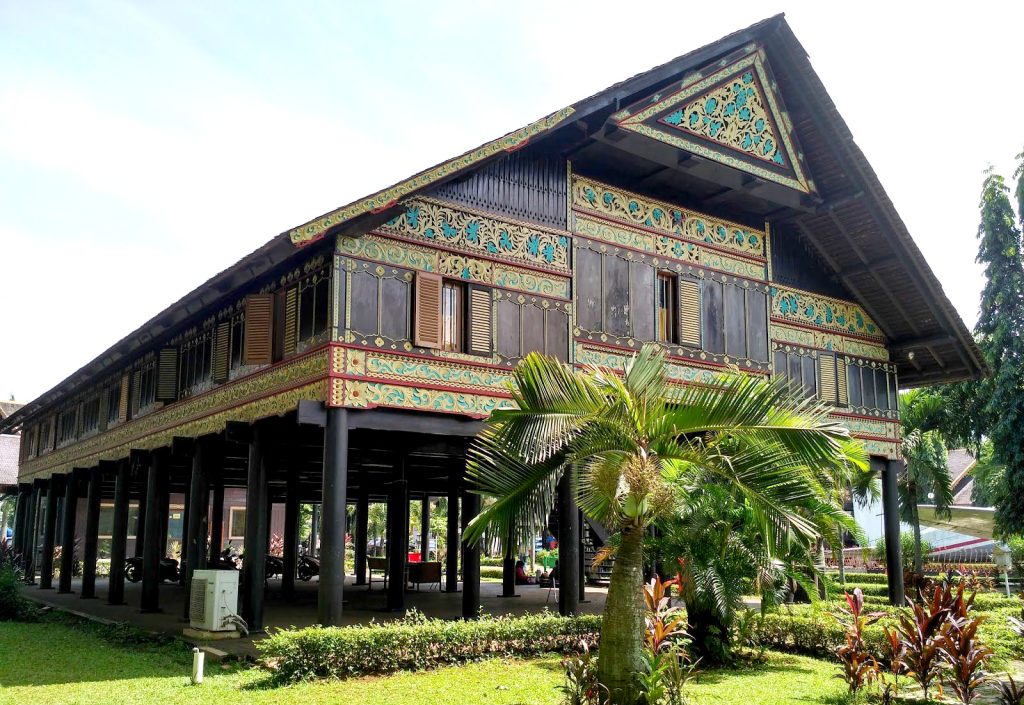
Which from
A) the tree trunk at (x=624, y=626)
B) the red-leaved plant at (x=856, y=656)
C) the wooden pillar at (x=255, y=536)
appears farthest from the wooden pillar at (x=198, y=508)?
the red-leaved plant at (x=856, y=656)

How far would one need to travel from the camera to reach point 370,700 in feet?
29.8

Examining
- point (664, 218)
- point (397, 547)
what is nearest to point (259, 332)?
point (397, 547)

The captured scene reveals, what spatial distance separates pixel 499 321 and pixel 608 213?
2.88 metres

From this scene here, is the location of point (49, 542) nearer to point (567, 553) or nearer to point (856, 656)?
point (567, 553)

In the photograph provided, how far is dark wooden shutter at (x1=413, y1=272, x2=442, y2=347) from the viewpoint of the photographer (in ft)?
41.1

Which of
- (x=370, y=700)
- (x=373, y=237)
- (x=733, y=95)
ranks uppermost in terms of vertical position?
(x=733, y=95)

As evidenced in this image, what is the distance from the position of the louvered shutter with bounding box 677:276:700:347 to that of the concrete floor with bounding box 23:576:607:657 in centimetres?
531

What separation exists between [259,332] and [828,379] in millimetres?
10508

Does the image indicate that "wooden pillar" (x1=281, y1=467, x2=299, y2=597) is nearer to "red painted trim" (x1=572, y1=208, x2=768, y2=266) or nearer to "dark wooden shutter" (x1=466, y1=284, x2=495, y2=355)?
"dark wooden shutter" (x1=466, y1=284, x2=495, y2=355)

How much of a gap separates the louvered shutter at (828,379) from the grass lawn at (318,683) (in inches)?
246

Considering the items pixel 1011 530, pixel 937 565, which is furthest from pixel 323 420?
pixel 937 565

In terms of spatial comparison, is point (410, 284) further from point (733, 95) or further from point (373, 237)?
point (733, 95)

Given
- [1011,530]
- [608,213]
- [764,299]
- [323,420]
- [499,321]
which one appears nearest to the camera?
[323,420]

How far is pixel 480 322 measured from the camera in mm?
13281
